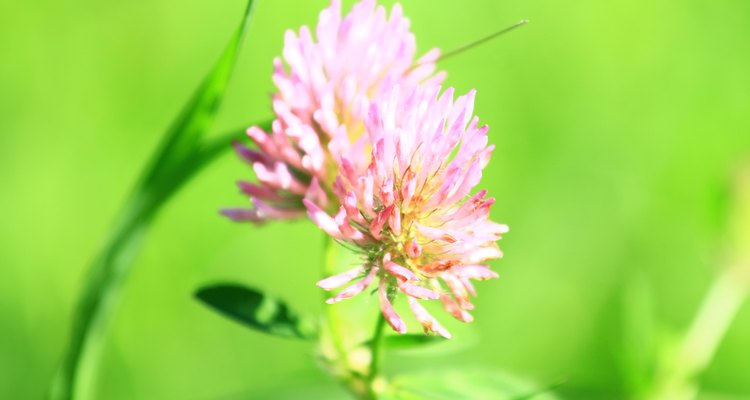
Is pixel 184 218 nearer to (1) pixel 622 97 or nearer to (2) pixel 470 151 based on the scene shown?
(1) pixel 622 97

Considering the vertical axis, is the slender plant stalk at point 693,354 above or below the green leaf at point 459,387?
above

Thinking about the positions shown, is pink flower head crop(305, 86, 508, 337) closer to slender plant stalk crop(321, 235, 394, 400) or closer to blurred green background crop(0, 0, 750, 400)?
slender plant stalk crop(321, 235, 394, 400)

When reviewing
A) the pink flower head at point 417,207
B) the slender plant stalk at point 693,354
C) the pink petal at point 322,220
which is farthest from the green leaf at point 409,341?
the slender plant stalk at point 693,354

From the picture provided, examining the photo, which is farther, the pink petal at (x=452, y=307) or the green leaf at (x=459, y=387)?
the green leaf at (x=459, y=387)

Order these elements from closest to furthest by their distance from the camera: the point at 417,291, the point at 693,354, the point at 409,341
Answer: the point at 417,291, the point at 409,341, the point at 693,354

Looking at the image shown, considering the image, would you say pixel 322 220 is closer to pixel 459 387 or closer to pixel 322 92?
pixel 322 92

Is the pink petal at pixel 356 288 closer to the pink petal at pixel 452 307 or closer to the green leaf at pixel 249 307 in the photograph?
the pink petal at pixel 452 307

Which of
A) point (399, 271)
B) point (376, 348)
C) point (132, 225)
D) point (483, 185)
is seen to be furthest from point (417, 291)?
point (483, 185)
